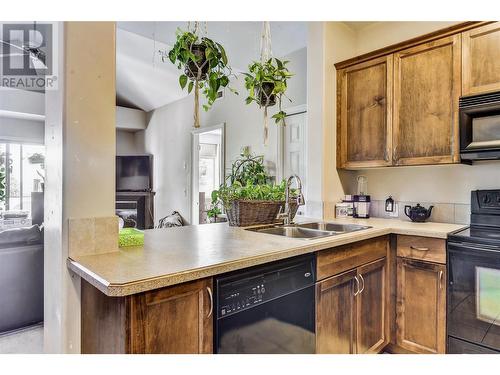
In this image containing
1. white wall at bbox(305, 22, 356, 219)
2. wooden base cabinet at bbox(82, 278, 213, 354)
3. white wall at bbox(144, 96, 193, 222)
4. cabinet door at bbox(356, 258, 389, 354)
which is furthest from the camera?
white wall at bbox(144, 96, 193, 222)

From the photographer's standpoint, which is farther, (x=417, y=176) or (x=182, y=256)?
(x=417, y=176)

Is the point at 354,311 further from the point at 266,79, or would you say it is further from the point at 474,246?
the point at 266,79

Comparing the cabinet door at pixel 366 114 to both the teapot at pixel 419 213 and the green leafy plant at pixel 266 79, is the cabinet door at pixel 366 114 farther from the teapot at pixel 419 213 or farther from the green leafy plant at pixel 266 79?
the green leafy plant at pixel 266 79

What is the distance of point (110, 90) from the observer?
4.07ft

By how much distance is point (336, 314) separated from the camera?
1656 millimetres

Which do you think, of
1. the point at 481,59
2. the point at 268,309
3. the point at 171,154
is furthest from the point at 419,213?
the point at 171,154

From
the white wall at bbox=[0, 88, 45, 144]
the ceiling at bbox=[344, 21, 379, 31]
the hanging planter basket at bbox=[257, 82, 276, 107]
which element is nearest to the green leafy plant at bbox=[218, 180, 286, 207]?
the hanging planter basket at bbox=[257, 82, 276, 107]

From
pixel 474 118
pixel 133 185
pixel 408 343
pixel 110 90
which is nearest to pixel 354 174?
pixel 474 118

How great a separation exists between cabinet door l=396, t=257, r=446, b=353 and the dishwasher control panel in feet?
2.84

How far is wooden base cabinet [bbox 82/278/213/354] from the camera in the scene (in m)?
0.93

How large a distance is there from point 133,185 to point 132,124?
135 cm

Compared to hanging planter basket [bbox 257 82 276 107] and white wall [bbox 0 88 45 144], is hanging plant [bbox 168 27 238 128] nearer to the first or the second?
hanging planter basket [bbox 257 82 276 107]

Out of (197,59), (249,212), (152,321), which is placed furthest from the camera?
(249,212)

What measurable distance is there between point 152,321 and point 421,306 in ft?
5.56
